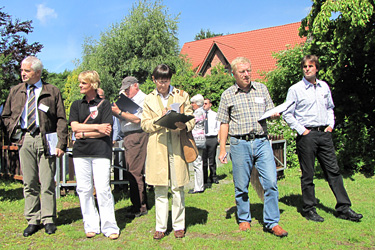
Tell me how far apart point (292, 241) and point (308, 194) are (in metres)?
1.11

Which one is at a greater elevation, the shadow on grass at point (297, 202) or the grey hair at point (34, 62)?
the grey hair at point (34, 62)

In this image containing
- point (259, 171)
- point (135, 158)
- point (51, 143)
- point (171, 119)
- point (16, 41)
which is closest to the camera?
point (171, 119)

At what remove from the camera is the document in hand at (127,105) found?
4996mm

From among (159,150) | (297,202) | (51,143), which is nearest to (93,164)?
(51,143)

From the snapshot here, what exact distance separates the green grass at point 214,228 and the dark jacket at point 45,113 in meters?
1.21

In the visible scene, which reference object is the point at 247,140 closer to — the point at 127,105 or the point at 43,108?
the point at 127,105

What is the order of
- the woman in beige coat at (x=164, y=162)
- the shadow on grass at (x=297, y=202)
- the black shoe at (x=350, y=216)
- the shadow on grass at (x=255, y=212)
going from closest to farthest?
the woman in beige coat at (x=164, y=162)
the black shoe at (x=350, y=216)
the shadow on grass at (x=255, y=212)
the shadow on grass at (x=297, y=202)

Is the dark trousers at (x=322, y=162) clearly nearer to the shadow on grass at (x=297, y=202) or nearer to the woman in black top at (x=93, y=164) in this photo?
the shadow on grass at (x=297, y=202)

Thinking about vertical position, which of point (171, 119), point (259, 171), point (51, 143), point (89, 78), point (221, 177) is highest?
point (89, 78)

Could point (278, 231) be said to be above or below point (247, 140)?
below

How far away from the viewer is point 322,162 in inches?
196

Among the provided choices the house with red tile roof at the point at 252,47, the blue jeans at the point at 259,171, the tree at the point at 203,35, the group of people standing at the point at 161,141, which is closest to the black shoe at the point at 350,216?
the group of people standing at the point at 161,141

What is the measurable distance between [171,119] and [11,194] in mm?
4913

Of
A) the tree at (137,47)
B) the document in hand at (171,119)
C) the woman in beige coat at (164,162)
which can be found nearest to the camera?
the document in hand at (171,119)
